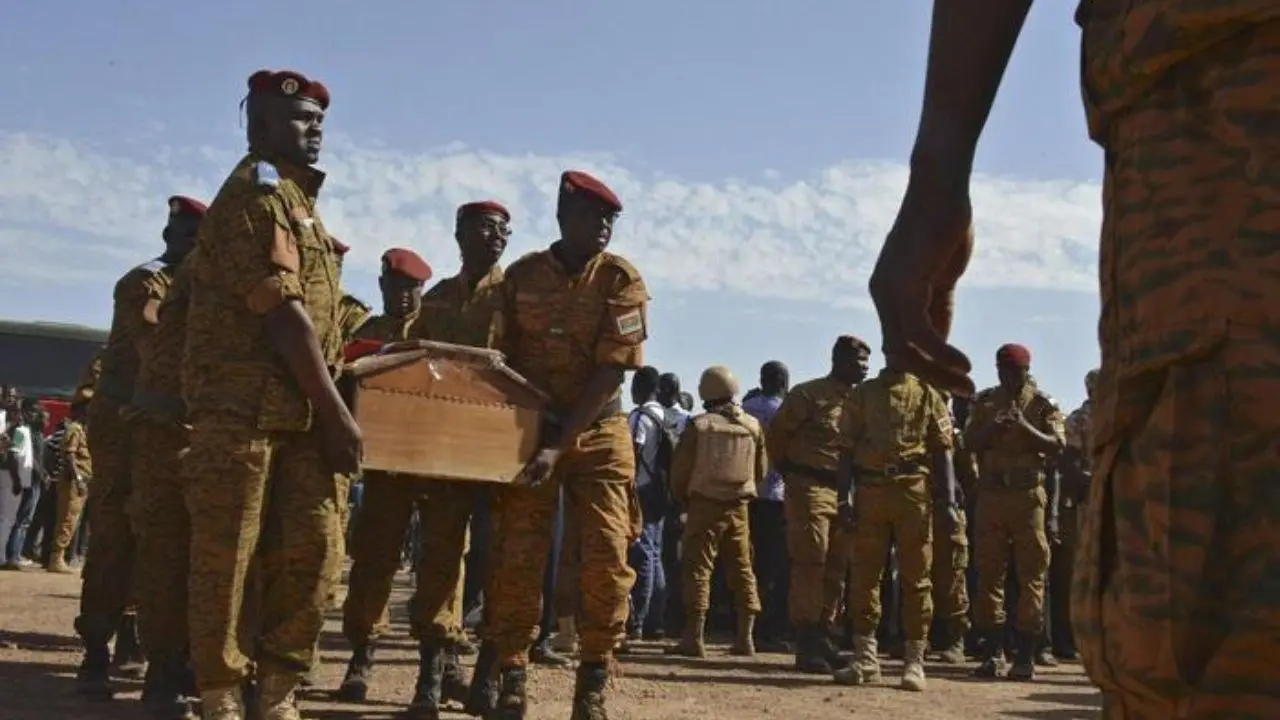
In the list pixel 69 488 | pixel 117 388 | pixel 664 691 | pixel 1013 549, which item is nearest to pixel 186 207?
pixel 117 388

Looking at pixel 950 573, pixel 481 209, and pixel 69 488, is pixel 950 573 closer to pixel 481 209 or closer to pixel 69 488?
pixel 481 209

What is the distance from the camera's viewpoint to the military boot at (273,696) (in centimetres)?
514

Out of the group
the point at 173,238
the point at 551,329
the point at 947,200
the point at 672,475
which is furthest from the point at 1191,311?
the point at 672,475

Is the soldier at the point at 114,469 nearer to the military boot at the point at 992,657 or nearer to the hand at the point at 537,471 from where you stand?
the hand at the point at 537,471

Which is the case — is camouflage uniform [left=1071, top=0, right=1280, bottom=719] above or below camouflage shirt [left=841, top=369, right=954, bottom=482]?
below

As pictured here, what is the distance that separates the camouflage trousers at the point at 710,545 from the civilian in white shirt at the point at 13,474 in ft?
32.5

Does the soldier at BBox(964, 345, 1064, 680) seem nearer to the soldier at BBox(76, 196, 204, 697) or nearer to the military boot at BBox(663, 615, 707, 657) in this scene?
the military boot at BBox(663, 615, 707, 657)

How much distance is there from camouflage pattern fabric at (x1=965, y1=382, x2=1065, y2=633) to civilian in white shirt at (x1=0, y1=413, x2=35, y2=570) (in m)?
11.9

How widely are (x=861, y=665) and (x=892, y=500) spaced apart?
3.63 ft

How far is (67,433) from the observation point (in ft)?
56.8

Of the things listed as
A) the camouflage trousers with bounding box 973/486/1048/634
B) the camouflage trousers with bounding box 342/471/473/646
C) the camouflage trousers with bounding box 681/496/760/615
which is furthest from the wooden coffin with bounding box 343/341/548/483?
the camouflage trousers with bounding box 973/486/1048/634

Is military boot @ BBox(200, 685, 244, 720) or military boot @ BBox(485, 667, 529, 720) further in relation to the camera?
military boot @ BBox(485, 667, 529, 720)

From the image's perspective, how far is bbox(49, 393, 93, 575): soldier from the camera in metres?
17.2

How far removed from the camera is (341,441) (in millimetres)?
5168
